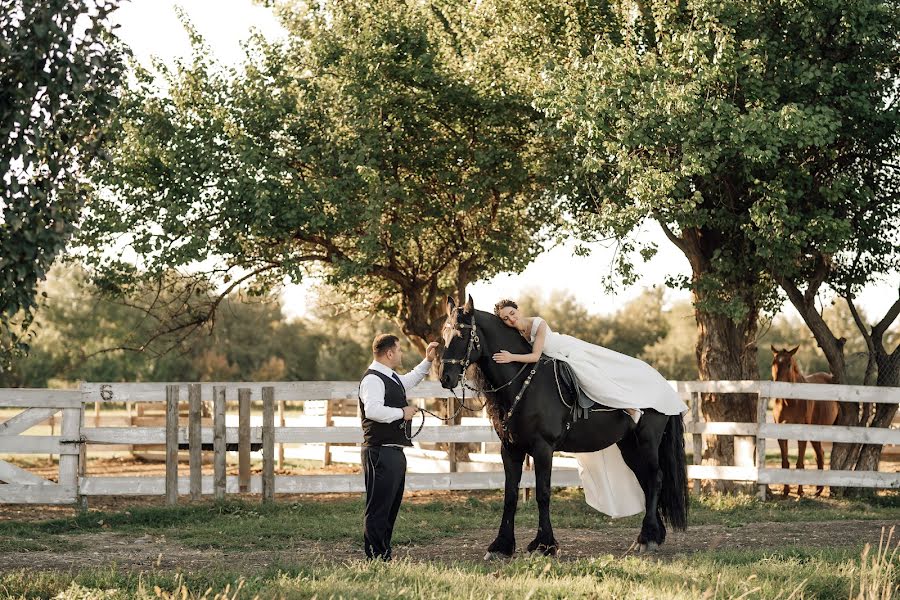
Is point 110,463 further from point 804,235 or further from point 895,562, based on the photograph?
point 895,562

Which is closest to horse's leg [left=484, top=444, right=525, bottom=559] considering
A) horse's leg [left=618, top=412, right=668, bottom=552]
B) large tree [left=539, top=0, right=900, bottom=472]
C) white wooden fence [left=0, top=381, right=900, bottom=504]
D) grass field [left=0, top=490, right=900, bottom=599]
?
grass field [left=0, top=490, right=900, bottom=599]

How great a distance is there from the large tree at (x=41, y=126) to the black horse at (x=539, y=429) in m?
3.31

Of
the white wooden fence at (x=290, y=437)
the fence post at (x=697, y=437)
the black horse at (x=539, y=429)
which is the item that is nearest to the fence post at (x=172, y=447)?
the white wooden fence at (x=290, y=437)

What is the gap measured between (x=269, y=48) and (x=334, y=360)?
42.7 m

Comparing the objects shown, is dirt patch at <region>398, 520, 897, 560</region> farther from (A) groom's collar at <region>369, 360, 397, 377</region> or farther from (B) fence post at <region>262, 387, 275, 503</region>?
(B) fence post at <region>262, 387, 275, 503</region>

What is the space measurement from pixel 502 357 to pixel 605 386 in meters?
1.33

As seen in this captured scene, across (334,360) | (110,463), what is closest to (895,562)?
(110,463)

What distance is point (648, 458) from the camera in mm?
10461

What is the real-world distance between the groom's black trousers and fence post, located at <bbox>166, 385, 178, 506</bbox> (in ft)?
16.2

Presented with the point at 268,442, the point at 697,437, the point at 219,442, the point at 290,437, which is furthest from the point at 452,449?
the point at 697,437

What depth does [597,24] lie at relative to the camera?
52.1 feet

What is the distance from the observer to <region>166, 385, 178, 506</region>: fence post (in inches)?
497

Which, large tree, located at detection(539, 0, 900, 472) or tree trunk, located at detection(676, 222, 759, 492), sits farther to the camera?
tree trunk, located at detection(676, 222, 759, 492)

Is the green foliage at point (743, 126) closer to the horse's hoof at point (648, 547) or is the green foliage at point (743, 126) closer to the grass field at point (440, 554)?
the grass field at point (440, 554)
